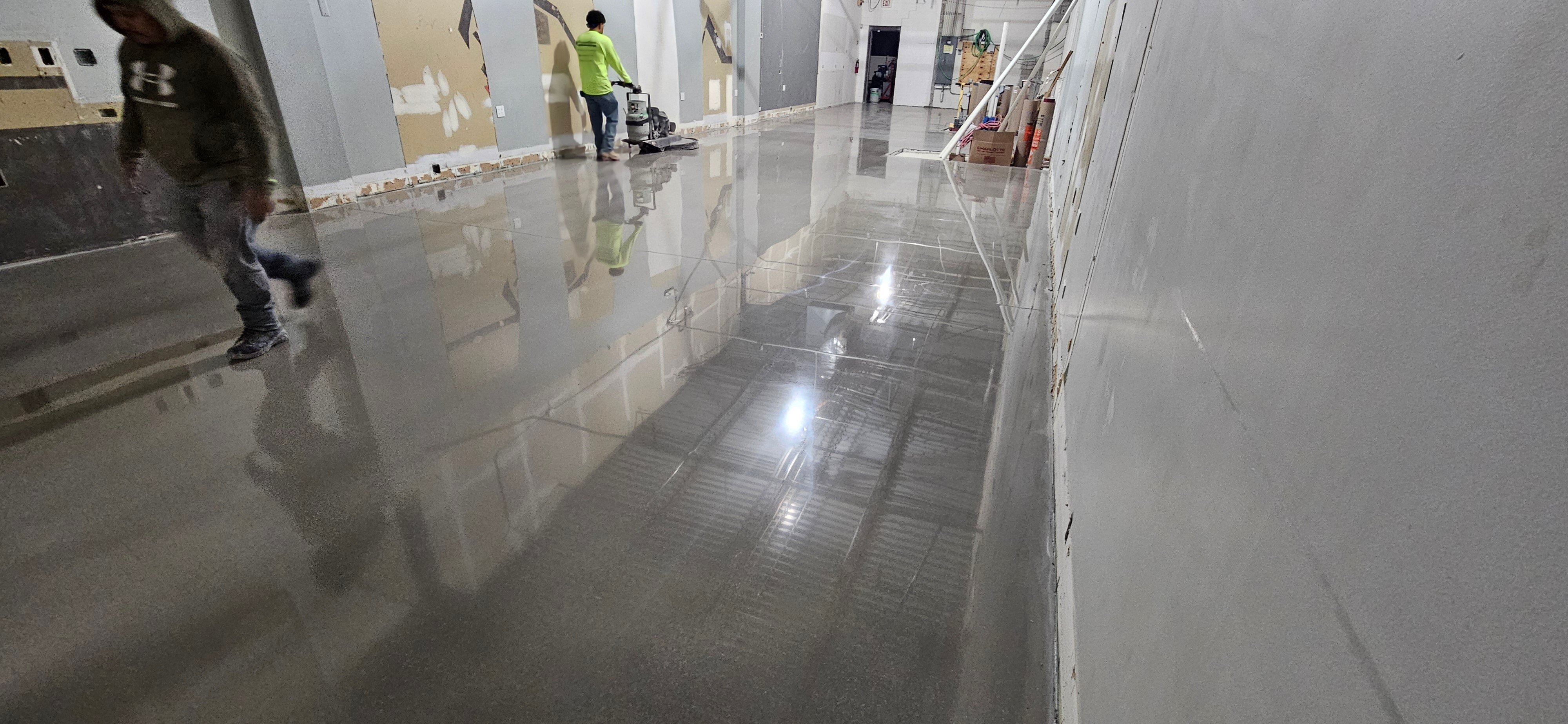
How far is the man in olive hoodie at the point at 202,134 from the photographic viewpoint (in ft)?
7.27

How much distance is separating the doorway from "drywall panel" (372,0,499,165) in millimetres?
16618

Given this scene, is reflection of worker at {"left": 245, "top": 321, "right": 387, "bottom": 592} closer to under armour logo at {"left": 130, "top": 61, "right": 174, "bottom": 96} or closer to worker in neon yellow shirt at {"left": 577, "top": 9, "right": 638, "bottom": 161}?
under armour logo at {"left": 130, "top": 61, "right": 174, "bottom": 96}

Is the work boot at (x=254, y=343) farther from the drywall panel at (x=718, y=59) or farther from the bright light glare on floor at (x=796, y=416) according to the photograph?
the drywall panel at (x=718, y=59)

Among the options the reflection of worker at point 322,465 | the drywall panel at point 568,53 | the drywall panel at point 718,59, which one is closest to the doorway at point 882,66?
the drywall panel at point 718,59

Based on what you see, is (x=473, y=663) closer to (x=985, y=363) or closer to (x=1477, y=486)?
(x=1477, y=486)

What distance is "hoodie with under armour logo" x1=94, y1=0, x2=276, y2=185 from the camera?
87.8 inches

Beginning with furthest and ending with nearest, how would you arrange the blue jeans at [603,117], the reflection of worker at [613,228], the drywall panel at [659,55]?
the drywall panel at [659,55], the blue jeans at [603,117], the reflection of worker at [613,228]

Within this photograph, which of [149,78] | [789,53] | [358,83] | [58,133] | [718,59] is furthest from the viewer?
[789,53]

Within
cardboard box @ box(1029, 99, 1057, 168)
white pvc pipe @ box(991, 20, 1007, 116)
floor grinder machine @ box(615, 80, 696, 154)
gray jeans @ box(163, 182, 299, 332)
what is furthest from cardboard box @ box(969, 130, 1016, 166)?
gray jeans @ box(163, 182, 299, 332)

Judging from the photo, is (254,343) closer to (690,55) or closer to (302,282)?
(302,282)

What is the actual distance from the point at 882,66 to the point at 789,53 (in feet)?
28.8

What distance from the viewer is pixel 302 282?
9.95 feet

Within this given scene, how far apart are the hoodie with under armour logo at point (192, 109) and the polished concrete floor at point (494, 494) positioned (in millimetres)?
749

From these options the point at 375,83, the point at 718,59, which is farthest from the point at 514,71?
the point at 718,59
